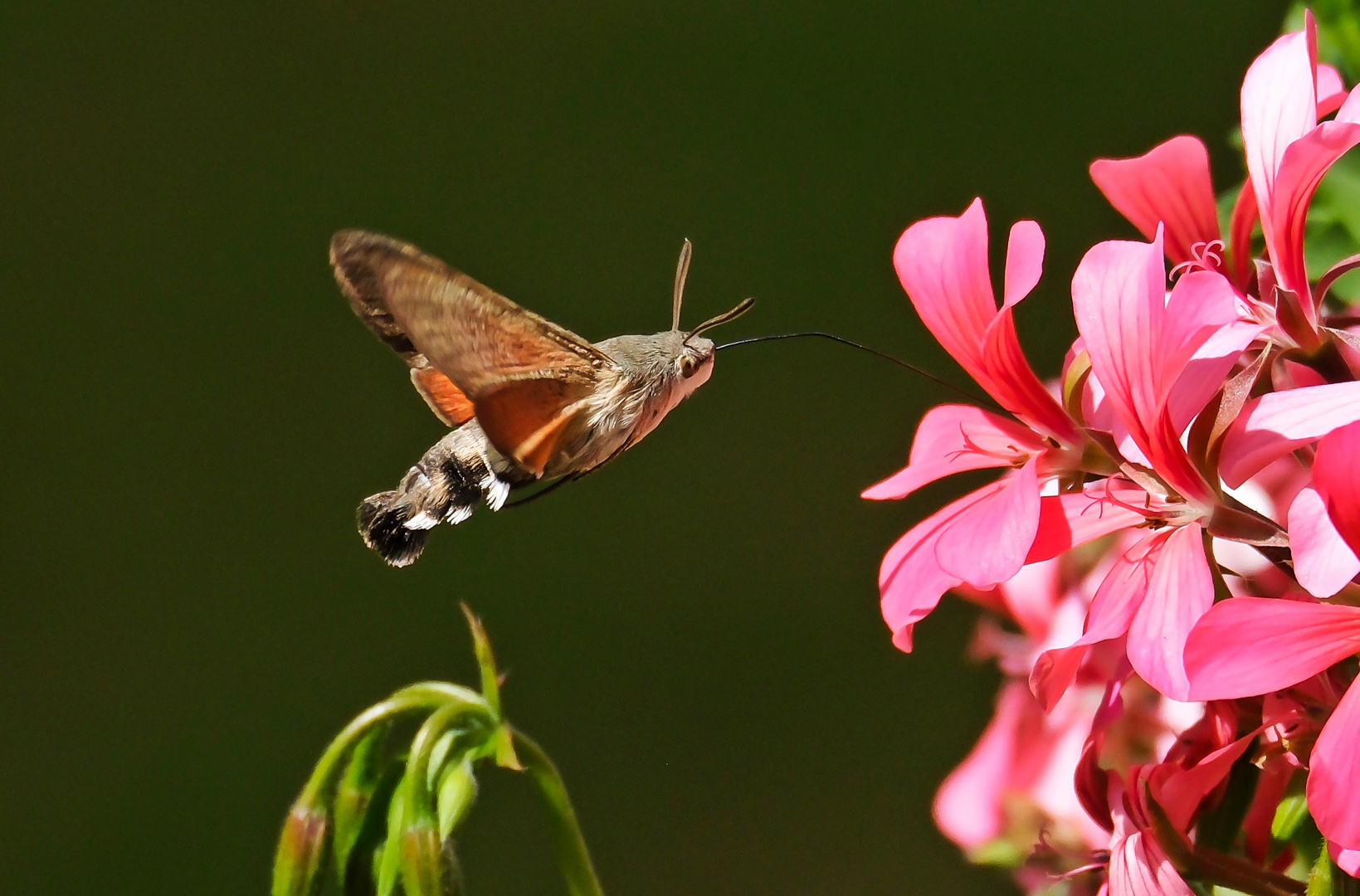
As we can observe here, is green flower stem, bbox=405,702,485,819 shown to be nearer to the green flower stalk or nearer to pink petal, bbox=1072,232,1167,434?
the green flower stalk

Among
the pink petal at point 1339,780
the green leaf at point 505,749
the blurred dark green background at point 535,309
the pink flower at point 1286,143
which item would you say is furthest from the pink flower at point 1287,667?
the blurred dark green background at point 535,309

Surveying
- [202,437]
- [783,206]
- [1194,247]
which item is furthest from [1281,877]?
[202,437]

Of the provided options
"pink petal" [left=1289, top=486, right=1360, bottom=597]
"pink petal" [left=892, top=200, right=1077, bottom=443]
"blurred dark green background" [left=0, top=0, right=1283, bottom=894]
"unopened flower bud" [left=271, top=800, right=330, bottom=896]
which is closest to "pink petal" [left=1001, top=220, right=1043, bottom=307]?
"pink petal" [left=892, top=200, right=1077, bottom=443]

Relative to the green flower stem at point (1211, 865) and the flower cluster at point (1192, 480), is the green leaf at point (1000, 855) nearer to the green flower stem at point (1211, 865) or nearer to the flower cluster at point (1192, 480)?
the flower cluster at point (1192, 480)

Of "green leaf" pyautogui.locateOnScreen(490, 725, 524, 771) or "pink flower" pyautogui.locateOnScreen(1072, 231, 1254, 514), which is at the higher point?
"pink flower" pyautogui.locateOnScreen(1072, 231, 1254, 514)

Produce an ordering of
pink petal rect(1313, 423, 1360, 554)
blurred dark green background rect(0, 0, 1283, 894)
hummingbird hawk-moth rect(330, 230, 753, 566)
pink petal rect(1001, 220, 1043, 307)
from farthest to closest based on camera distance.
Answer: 1. blurred dark green background rect(0, 0, 1283, 894)
2. hummingbird hawk-moth rect(330, 230, 753, 566)
3. pink petal rect(1001, 220, 1043, 307)
4. pink petal rect(1313, 423, 1360, 554)

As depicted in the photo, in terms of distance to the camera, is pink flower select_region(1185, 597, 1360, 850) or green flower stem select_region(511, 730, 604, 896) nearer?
pink flower select_region(1185, 597, 1360, 850)
